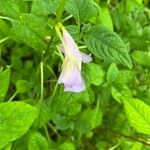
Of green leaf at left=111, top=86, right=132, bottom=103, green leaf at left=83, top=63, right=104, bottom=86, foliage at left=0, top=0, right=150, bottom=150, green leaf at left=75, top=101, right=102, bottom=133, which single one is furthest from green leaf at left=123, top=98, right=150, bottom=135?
green leaf at left=75, top=101, right=102, bottom=133

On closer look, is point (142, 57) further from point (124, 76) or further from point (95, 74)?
point (95, 74)

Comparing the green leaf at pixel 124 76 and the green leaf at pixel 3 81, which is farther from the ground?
the green leaf at pixel 3 81

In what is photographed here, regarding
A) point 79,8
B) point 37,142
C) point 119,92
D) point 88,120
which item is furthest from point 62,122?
point 79,8

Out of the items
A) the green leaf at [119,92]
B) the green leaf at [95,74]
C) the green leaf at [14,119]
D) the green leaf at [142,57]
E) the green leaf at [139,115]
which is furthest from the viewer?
the green leaf at [142,57]

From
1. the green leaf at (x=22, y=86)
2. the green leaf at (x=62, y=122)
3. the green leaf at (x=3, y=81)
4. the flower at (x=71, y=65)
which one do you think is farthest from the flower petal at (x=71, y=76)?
the green leaf at (x=62, y=122)

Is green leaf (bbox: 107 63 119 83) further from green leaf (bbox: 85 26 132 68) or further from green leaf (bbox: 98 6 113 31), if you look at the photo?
green leaf (bbox: 85 26 132 68)

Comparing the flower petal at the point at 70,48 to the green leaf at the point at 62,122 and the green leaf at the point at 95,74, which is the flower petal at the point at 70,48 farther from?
the green leaf at the point at 62,122

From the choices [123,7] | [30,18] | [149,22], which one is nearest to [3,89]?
[30,18]
